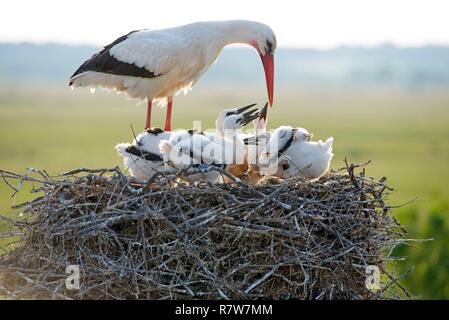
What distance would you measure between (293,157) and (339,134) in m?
60.2

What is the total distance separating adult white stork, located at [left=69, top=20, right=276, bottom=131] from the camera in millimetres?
8461

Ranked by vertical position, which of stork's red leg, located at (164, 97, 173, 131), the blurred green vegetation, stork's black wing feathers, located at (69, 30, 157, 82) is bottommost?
the blurred green vegetation

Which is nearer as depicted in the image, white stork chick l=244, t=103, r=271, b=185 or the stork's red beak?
white stork chick l=244, t=103, r=271, b=185

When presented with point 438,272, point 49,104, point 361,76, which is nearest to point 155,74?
point 438,272

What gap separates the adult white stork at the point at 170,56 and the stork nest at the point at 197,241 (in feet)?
6.16

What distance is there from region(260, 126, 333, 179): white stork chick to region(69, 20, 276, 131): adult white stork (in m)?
0.85

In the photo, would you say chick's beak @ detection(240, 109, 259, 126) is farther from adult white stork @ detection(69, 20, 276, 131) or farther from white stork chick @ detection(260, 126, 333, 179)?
adult white stork @ detection(69, 20, 276, 131)

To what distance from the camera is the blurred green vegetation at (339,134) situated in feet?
58.9

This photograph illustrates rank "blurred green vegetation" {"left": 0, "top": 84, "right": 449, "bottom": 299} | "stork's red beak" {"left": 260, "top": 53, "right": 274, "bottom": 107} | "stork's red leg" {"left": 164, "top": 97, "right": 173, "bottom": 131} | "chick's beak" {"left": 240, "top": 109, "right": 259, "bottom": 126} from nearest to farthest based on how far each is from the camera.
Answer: "chick's beak" {"left": 240, "top": 109, "right": 259, "bottom": 126}, "stork's red beak" {"left": 260, "top": 53, "right": 274, "bottom": 107}, "stork's red leg" {"left": 164, "top": 97, "right": 173, "bottom": 131}, "blurred green vegetation" {"left": 0, "top": 84, "right": 449, "bottom": 299}
